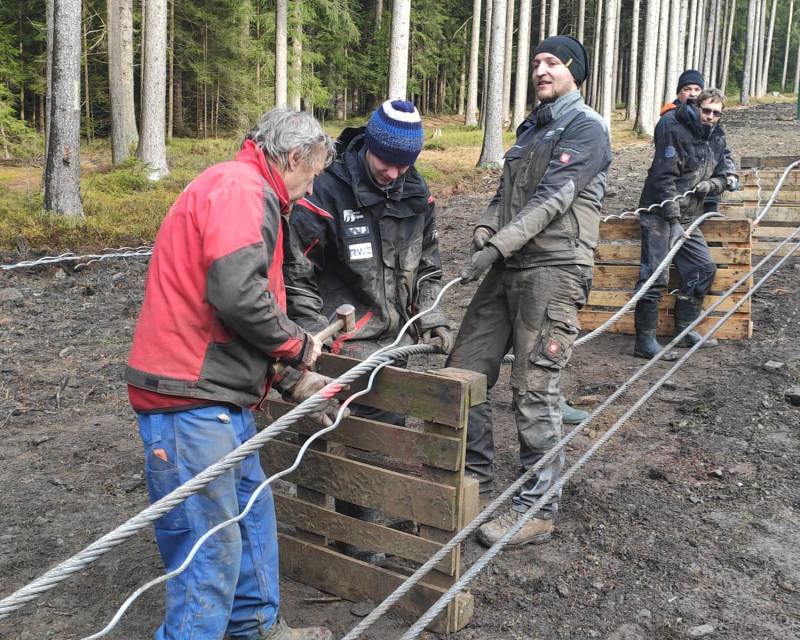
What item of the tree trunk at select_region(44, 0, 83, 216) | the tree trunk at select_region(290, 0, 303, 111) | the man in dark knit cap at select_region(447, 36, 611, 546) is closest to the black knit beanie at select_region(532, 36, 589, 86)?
the man in dark knit cap at select_region(447, 36, 611, 546)

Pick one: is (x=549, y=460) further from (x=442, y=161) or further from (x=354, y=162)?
(x=442, y=161)

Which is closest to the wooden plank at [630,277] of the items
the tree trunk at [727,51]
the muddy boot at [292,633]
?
the muddy boot at [292,633]

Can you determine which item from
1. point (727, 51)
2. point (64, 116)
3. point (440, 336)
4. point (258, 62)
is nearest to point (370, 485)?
point (440, 336)

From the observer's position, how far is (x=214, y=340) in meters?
2.79

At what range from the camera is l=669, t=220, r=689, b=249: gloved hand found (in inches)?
287

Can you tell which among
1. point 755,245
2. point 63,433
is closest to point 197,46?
point 755,245

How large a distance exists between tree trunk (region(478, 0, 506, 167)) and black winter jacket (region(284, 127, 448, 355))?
1657 cm

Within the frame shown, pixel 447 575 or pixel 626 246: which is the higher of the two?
pixel 626 246

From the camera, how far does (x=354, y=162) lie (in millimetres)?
3822

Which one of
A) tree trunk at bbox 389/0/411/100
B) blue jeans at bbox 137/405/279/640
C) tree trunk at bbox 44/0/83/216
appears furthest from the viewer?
tree trunk at bbox 389/0/411/100

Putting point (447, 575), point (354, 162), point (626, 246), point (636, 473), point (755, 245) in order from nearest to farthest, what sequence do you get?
point (447, 575), point (354, 162), point (636, 473), point (626, 246), point (755, 245)

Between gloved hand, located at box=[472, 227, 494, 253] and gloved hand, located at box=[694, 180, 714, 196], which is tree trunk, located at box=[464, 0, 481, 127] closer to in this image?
gloved hand, located at box=[694, 180, 714, 196]

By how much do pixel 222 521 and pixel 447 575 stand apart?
1027 millimetres

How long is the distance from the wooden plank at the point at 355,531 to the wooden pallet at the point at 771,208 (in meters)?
7.66
